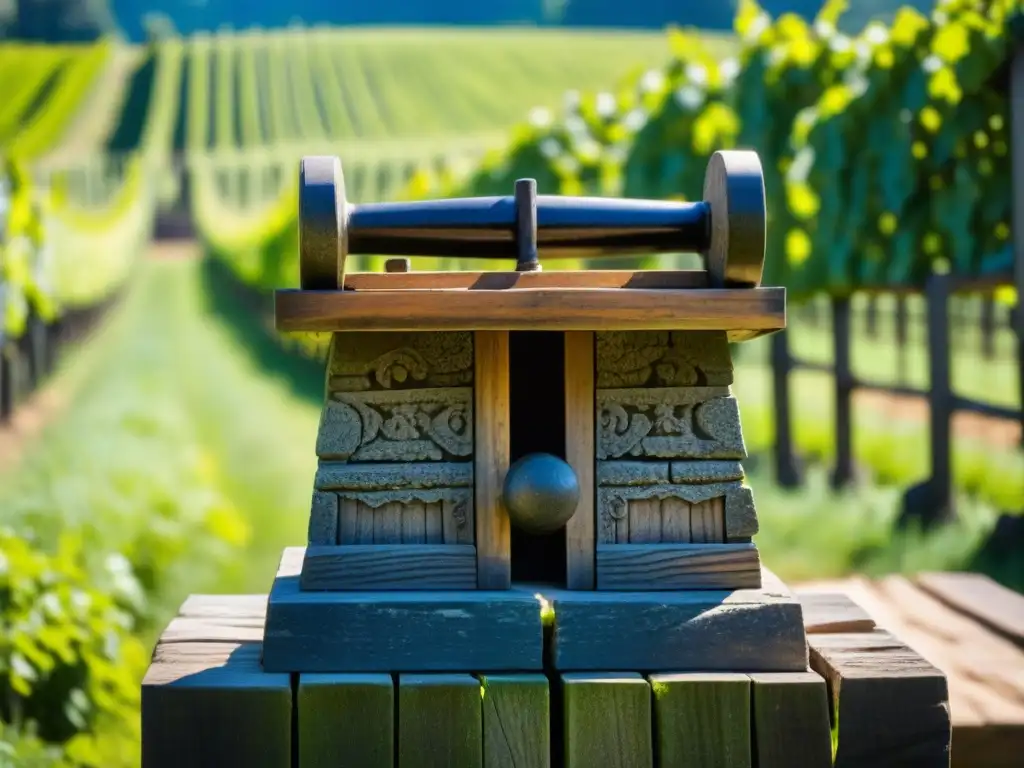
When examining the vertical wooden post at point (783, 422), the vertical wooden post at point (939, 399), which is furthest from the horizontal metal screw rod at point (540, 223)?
the vertical wooden post at point (783, 422)

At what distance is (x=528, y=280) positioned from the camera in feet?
7.42

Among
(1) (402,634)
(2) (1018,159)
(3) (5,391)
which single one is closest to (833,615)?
(1) (402,634)

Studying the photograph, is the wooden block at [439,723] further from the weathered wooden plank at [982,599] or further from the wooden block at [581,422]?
the weathered wooden plank at [982,599]

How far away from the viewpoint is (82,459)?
24.8 feet

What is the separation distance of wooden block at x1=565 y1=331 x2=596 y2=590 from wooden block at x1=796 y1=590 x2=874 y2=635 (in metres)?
0.61

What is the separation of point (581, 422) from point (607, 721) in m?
0.55

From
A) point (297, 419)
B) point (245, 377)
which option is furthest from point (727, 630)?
point (245, 377)

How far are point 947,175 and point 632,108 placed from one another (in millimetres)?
3181

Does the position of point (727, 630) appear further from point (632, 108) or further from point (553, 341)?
point (632, 108)

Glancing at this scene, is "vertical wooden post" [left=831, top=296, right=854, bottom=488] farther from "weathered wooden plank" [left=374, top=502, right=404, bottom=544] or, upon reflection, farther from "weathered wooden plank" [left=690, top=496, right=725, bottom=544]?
"weathered wooden plank" [left=374, top=502, right=404, bottom=544]

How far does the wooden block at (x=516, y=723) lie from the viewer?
7.09 feet

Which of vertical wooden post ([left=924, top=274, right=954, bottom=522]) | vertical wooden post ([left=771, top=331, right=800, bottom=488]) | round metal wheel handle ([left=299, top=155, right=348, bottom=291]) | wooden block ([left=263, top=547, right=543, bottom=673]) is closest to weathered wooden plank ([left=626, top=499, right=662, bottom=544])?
wooden block ([left=263, top=547, right=543, bottom=673])

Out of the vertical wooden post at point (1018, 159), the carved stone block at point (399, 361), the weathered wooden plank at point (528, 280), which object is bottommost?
the carved stone block at point (399, 361)

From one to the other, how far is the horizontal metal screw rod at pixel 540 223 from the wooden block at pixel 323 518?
19.1 inches
